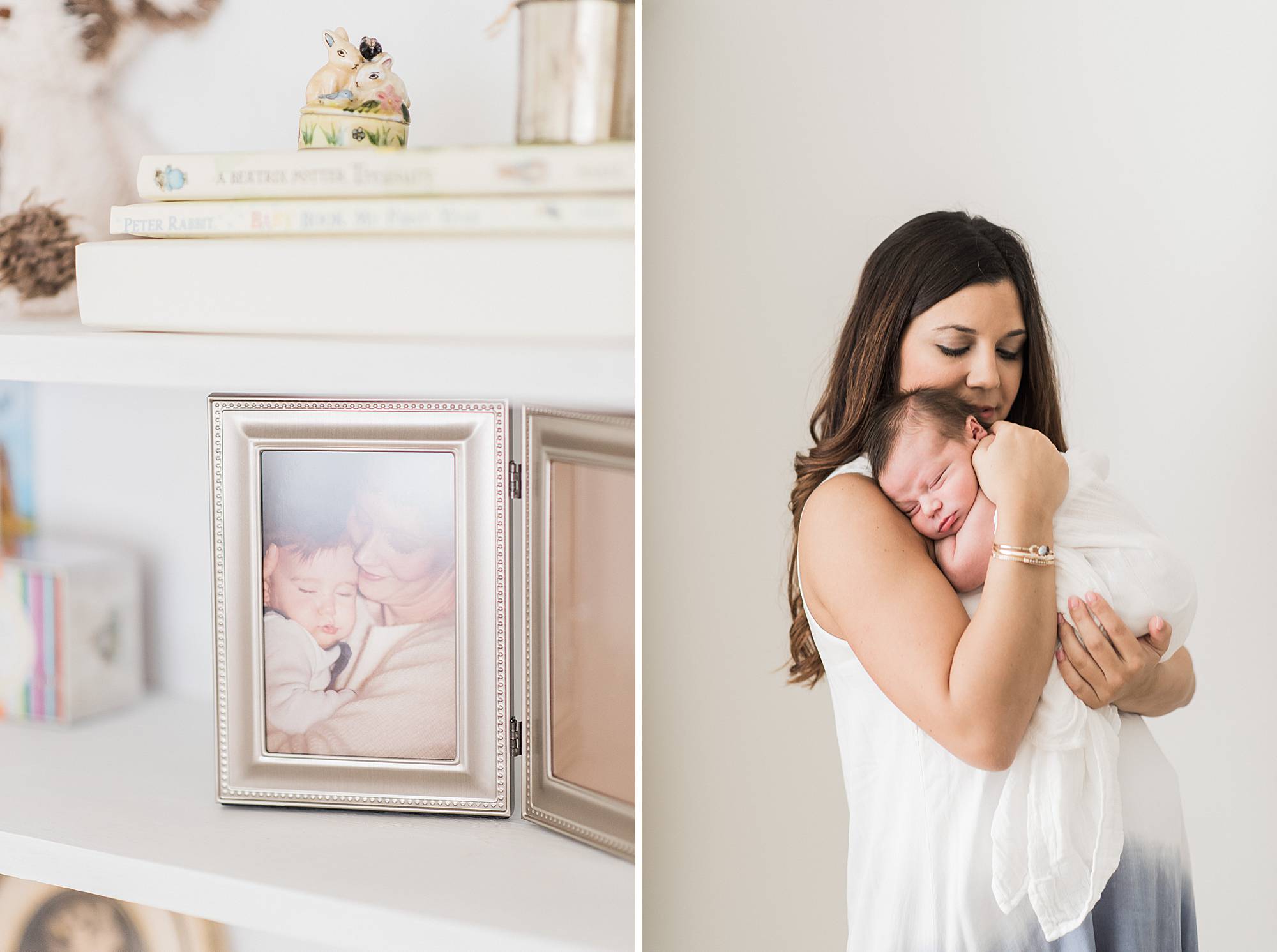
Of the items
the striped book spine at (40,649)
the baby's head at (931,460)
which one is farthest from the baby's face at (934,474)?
the striped book spine at (40,649)

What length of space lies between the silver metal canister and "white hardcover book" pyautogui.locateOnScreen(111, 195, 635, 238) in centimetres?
4

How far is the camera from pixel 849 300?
0.92 m

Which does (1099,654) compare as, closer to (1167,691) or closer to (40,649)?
(1167,691)

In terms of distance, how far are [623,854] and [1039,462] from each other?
48 cm

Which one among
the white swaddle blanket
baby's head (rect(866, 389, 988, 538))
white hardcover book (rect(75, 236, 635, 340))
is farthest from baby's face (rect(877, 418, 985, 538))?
white hardcover book (rect(75, 236, 635, 340))

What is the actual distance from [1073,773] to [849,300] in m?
0.49

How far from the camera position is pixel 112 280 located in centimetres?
60

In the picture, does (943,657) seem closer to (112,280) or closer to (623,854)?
(623,854)

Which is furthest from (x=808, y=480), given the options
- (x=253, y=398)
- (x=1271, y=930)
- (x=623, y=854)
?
(x=1271, y=930)

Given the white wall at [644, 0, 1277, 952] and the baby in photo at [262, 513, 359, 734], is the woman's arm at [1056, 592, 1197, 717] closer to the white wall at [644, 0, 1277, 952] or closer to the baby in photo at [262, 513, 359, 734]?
the white wall at [644, 0, 1277, 952]

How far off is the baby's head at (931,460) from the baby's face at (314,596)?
0.47 m

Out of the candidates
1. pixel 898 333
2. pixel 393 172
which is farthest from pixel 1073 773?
pixel 393 172

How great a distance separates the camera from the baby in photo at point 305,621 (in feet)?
2.35

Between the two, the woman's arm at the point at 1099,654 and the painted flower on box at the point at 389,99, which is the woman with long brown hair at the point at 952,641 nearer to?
the woman's arm at the point at 1099,654
